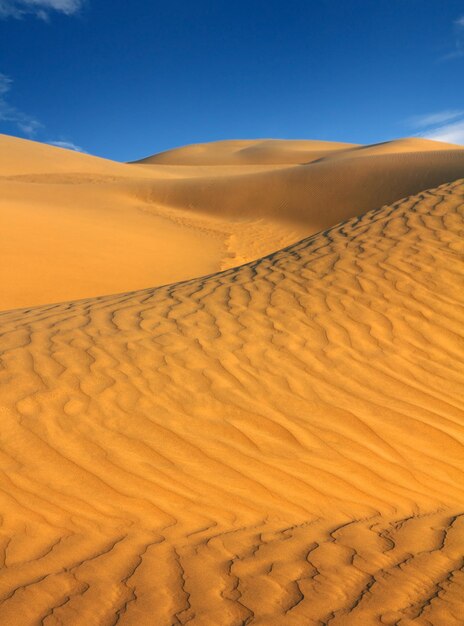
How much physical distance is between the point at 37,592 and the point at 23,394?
1992 millimetres

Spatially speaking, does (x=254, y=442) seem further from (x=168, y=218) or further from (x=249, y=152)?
(x=249, y=152)

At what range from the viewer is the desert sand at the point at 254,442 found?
239cm

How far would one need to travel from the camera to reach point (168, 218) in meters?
20.3

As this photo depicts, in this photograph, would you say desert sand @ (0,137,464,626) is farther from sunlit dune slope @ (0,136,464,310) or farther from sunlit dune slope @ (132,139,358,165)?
sunlit dune slope @ (132,139,358,165)

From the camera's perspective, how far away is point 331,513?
10.2 feet

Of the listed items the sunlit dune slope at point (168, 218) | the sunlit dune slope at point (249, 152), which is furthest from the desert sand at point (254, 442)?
the sunlit dune slope at point (249, 152)

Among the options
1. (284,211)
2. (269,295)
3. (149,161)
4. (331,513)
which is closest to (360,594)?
(331,513)

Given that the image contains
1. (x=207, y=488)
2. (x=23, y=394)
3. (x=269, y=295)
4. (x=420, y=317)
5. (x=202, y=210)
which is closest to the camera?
(x=207, y=488)

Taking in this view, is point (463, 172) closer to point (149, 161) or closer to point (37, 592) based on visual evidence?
point (37, 592)

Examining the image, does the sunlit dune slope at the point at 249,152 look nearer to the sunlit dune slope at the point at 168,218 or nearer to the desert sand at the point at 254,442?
the sunlit dune slope at the point at 168,218

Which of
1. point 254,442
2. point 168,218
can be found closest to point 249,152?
point 168,218

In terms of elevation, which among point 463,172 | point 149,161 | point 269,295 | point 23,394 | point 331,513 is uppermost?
point 149,161

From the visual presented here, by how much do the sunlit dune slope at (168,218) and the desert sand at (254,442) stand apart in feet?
17.0

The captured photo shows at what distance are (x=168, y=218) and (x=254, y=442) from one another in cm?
1716
